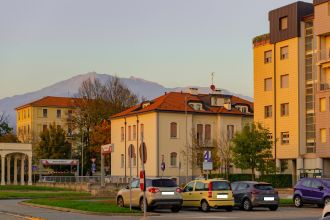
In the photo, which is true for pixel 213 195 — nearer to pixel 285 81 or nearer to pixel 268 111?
pixel 285 81

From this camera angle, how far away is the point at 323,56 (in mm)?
64312

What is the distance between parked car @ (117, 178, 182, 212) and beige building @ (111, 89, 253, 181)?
47.1m

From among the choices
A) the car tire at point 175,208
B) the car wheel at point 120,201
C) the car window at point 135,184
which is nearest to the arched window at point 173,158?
the car wheel at point 120,201

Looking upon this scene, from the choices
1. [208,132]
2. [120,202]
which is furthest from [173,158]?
[120,202]

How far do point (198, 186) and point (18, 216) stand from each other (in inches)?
352

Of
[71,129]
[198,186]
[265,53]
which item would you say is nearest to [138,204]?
[198,186]

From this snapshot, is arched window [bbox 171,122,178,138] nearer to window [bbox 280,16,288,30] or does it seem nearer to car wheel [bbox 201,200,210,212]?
window [bbox 280,16,288,30]

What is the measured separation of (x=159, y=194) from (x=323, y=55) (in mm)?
39311

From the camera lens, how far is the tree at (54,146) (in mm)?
106062

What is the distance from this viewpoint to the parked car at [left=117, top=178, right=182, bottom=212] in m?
29.1

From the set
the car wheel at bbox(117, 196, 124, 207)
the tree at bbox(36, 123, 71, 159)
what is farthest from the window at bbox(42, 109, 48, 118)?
the car wheel at bbox(117, 196, 124, 207)

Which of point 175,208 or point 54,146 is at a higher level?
point 54,146

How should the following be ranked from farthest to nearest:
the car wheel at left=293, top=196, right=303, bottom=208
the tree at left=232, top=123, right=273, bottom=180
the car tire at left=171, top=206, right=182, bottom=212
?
the tree at left=232, top=123, right=273, bottom=180
the car wheel at left=293, top=196, right=303, bottom=208
the car tire at left=171, top=206, right=182, bottom=212

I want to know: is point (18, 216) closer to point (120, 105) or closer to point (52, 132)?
point (120, 105)
